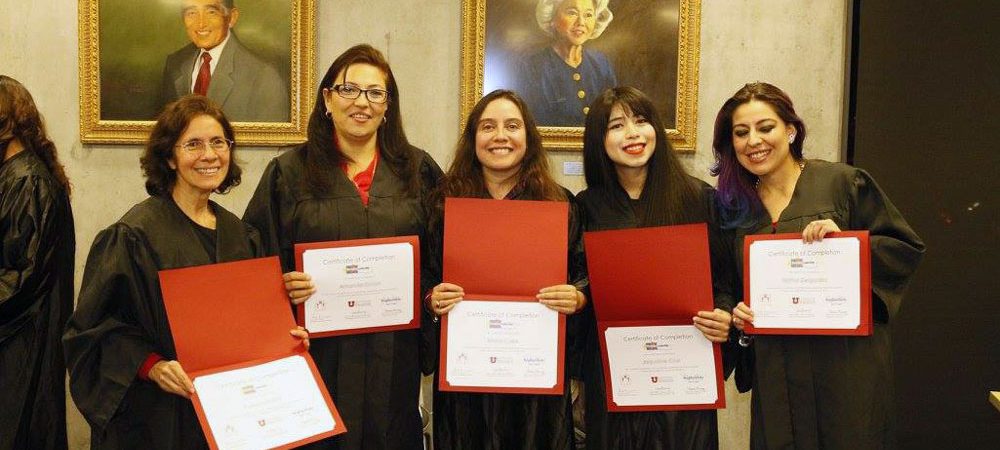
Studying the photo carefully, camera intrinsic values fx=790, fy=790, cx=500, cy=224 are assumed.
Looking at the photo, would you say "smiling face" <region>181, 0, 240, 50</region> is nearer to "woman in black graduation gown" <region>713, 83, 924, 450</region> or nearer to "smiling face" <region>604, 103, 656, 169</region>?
"smiling face" <region>604, 103, 656, 169</region>

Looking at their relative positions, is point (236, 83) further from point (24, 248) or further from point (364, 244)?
point (364, 244)

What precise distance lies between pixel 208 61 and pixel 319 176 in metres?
2.35

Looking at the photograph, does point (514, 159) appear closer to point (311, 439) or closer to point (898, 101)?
point (311, 439)

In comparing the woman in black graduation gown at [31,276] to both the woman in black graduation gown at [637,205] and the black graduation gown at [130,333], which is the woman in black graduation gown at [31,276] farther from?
the woman in black graduation gown at [637,205]

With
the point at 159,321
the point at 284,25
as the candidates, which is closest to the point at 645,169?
the point at 159,321

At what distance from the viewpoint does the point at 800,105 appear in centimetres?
510

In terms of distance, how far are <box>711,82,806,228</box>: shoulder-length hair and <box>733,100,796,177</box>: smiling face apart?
0.03m

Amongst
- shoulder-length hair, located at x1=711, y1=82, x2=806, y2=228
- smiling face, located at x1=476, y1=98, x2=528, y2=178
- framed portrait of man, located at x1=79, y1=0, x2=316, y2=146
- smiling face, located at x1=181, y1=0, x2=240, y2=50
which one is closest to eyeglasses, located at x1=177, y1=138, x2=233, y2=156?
smiling face, located at x1=476, y1=98, x2=528, y2=178

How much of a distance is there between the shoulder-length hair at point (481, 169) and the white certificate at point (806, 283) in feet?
2.44

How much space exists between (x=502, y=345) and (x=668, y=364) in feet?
1.85

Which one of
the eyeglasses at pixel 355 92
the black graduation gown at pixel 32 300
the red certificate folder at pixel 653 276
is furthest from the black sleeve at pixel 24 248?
the red certificate folder at pixel 653 276

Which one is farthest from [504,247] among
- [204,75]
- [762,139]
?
[204,75]

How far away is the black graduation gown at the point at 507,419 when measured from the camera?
9.09 ft

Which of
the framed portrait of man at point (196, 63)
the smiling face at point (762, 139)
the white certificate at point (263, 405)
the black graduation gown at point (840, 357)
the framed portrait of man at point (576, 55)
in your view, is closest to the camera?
the white certificate at point (263, 405)
